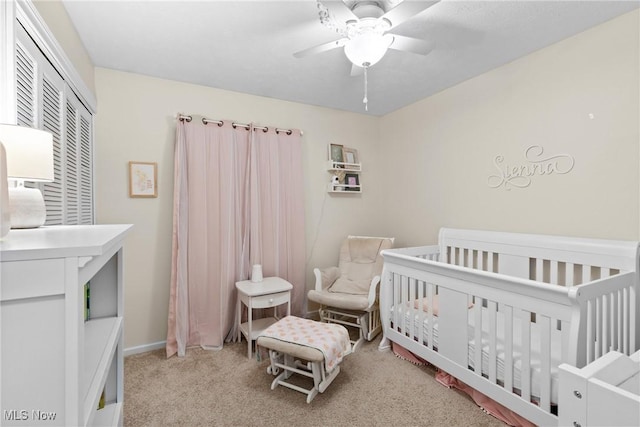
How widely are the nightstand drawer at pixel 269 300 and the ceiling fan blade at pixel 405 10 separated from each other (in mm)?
2115

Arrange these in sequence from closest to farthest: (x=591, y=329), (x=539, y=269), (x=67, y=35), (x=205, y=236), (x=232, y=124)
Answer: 1. (x=591, y=329)
2. (x=67, y=35)
3. (x=539, y=269)
4. (x=205, y=236)
5. (x=232, y=124)

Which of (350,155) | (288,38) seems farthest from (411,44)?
(350,155)

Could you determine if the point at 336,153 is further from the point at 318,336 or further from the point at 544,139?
the point at 318,336

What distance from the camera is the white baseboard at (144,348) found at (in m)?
2.54

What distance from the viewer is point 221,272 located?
277cm

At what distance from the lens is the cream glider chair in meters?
2.72

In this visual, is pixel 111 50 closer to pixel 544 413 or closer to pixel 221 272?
pixel 221 272

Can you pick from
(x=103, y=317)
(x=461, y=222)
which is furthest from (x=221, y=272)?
(x=461, y=222)

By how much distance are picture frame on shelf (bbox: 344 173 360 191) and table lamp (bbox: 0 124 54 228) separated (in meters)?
2.84

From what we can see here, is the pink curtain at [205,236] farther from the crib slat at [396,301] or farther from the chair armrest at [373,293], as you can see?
the crib slat at [396,301]

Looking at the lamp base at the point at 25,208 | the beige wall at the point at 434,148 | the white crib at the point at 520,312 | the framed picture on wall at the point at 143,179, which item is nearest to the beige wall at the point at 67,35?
the beige wall at the point at 434,148

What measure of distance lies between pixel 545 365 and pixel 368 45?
1.82 m

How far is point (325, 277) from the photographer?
3.09 m

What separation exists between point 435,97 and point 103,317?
3.17 meters
